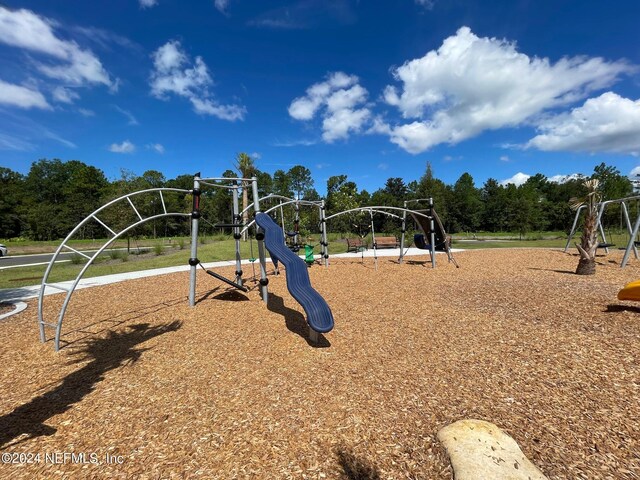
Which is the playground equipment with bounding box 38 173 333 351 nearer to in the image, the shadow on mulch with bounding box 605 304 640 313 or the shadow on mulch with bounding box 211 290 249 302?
the shadow on mulch with bounding box 211 290 249 302

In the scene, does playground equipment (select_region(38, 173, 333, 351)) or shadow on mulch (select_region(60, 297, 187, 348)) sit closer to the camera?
playground equipment (select_region(38, 173, 333, 351))

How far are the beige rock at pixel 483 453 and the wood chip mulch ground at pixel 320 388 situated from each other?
11 centimetres

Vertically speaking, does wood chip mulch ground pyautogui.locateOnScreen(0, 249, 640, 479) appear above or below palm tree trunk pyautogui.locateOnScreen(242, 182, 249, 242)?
below

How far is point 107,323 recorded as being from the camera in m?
5.86

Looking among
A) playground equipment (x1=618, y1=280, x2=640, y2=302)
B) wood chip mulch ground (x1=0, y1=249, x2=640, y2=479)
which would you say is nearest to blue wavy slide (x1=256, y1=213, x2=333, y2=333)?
wood chip mulch ground (x1=0, y1=249, x2=640, y2=479)

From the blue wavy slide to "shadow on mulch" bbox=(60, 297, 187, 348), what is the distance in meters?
2.84

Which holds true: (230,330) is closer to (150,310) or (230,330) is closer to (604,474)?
(150,310)

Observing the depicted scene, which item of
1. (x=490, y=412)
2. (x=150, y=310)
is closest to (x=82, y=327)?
(x=150, y=310)

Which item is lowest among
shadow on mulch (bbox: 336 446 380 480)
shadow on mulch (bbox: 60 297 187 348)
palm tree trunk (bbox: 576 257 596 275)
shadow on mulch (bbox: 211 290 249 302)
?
shadow on mulch (bbox: 336 446 380 480)

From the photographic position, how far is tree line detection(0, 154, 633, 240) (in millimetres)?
33750

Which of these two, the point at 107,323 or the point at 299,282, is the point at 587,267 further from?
the point at 107,323

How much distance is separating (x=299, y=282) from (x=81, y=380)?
323 centimetres

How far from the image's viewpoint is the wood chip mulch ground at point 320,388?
2428 mm

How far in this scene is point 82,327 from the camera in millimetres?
5664
